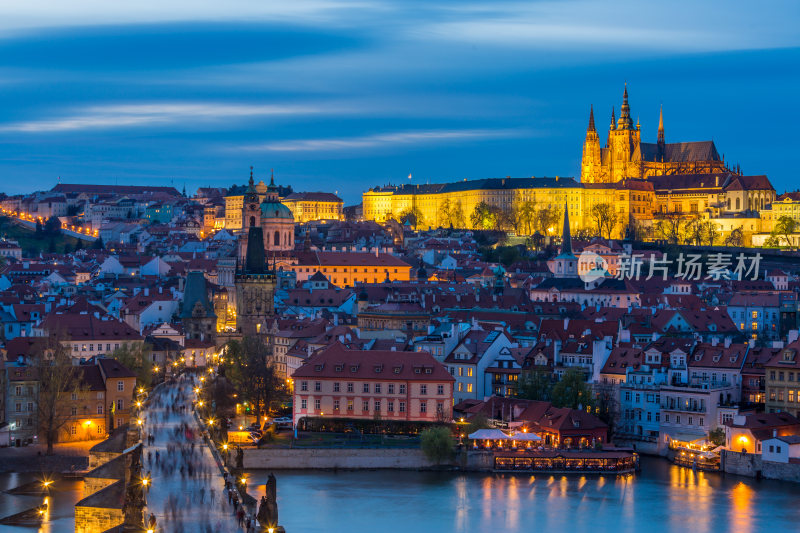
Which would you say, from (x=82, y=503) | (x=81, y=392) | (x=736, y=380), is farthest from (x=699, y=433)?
(x=82, y=503)

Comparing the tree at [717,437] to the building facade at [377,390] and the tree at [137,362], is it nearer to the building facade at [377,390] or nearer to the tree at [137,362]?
the building facade at [377,390]

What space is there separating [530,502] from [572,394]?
29.5 ft

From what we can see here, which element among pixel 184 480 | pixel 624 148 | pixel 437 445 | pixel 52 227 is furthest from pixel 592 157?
pixel 184 480

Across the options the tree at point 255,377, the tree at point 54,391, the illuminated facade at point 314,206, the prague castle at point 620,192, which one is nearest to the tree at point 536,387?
the tree at point 255,377

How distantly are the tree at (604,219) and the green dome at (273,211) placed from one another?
167 feet

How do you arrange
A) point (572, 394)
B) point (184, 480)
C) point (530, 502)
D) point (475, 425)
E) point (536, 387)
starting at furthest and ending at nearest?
point (536, 387) → point (572, 394) → point (475, 425) → point (530, 502) → point (184, 480)

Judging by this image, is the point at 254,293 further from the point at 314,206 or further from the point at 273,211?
the point at 314,206

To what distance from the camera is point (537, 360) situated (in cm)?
5138

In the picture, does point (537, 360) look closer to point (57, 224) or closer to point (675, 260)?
point (675, 260)

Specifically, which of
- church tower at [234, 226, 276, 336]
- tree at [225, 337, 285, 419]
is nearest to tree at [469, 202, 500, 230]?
church tower at [234, 226, 276, 336]

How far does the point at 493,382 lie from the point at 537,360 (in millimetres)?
2171

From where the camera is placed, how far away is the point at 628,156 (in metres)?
175

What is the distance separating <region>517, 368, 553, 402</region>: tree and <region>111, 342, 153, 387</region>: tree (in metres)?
13.9

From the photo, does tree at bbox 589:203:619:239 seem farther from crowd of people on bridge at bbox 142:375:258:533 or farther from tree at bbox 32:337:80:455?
crowd of people on bridge at bbox 142:375:258:533
